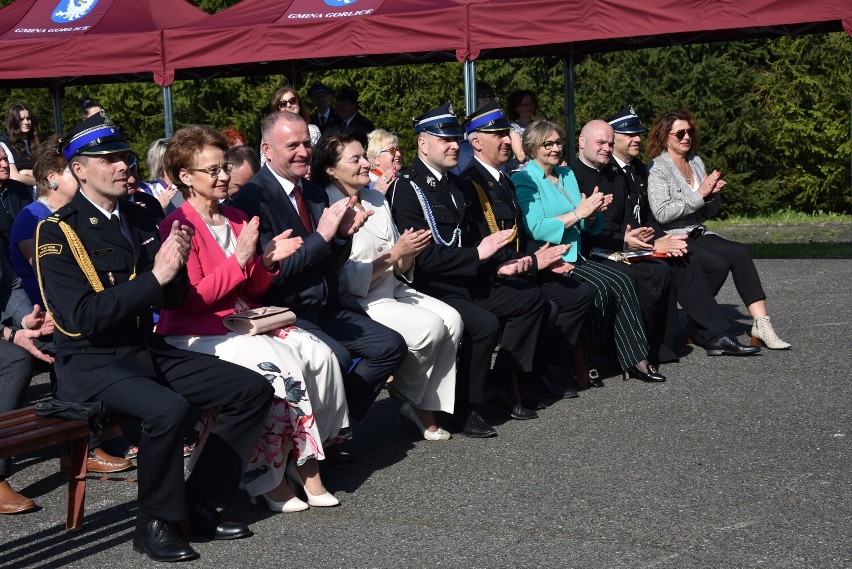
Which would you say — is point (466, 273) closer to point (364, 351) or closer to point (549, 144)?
point (364, 351)

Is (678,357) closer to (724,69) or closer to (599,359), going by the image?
(599,359)

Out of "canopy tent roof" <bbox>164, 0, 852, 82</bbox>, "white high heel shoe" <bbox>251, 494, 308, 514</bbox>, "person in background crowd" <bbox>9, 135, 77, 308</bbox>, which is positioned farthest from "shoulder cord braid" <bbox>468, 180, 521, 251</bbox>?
"canopy tent roof" <bbox>164, 0, 852, 82</bbox>

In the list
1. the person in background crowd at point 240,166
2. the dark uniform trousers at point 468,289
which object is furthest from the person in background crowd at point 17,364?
the dark uniform trousers at point 468,289

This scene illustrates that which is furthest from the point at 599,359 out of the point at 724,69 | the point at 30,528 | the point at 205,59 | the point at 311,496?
the point at 724,69

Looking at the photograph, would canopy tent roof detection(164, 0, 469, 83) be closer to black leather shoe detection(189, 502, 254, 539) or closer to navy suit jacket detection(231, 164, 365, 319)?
navy suit jacket detection(231, 164, 365, 319)

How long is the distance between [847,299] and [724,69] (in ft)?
30.6

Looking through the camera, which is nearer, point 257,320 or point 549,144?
point 257,320

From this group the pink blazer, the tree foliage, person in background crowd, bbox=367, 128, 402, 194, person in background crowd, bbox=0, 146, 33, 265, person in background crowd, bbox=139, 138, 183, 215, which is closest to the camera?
the pink blazer

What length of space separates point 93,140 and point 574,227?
3896 mm

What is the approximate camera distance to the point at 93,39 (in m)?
12.7

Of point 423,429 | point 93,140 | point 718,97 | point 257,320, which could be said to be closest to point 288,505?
point 257,320

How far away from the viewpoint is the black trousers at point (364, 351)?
19.9ft

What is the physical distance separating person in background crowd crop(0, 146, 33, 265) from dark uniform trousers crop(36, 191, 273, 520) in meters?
2.02

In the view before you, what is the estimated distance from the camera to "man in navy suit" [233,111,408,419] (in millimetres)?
5914
